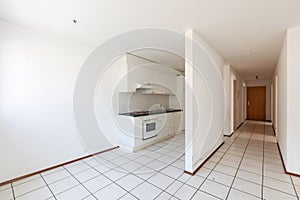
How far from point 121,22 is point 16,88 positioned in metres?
1.80

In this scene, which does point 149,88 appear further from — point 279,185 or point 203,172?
point 279,185

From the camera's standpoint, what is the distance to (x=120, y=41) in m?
2.88

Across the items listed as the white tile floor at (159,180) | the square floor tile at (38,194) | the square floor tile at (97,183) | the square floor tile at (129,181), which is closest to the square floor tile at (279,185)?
the white tile floor at (159,180)

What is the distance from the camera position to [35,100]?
2391 mm

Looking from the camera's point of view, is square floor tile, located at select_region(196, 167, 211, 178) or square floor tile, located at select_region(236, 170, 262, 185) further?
square floor tile, located at select_region(196, 167, 211, 178)

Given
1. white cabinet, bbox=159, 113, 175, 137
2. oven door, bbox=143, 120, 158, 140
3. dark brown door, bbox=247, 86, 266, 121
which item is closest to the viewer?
oven door, bbox=143, 120, 158, 140

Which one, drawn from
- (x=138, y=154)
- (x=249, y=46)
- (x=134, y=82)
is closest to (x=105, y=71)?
(x=134, y=82)

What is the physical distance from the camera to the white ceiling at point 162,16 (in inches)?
68.5

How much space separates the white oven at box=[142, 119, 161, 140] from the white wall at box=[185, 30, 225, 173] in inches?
51.7

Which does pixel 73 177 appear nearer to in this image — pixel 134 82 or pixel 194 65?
pixel 134 82

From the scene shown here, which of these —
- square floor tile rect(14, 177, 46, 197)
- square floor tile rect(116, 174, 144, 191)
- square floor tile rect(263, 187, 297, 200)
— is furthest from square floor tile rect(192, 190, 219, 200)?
square floor tile rect(14, 177, 46, 197)

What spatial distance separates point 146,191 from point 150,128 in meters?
1.84

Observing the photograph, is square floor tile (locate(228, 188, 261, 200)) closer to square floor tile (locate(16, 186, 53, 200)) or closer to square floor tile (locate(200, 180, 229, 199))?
square floor tile (locate(200, 180, 229, 199))

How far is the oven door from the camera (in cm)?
354
